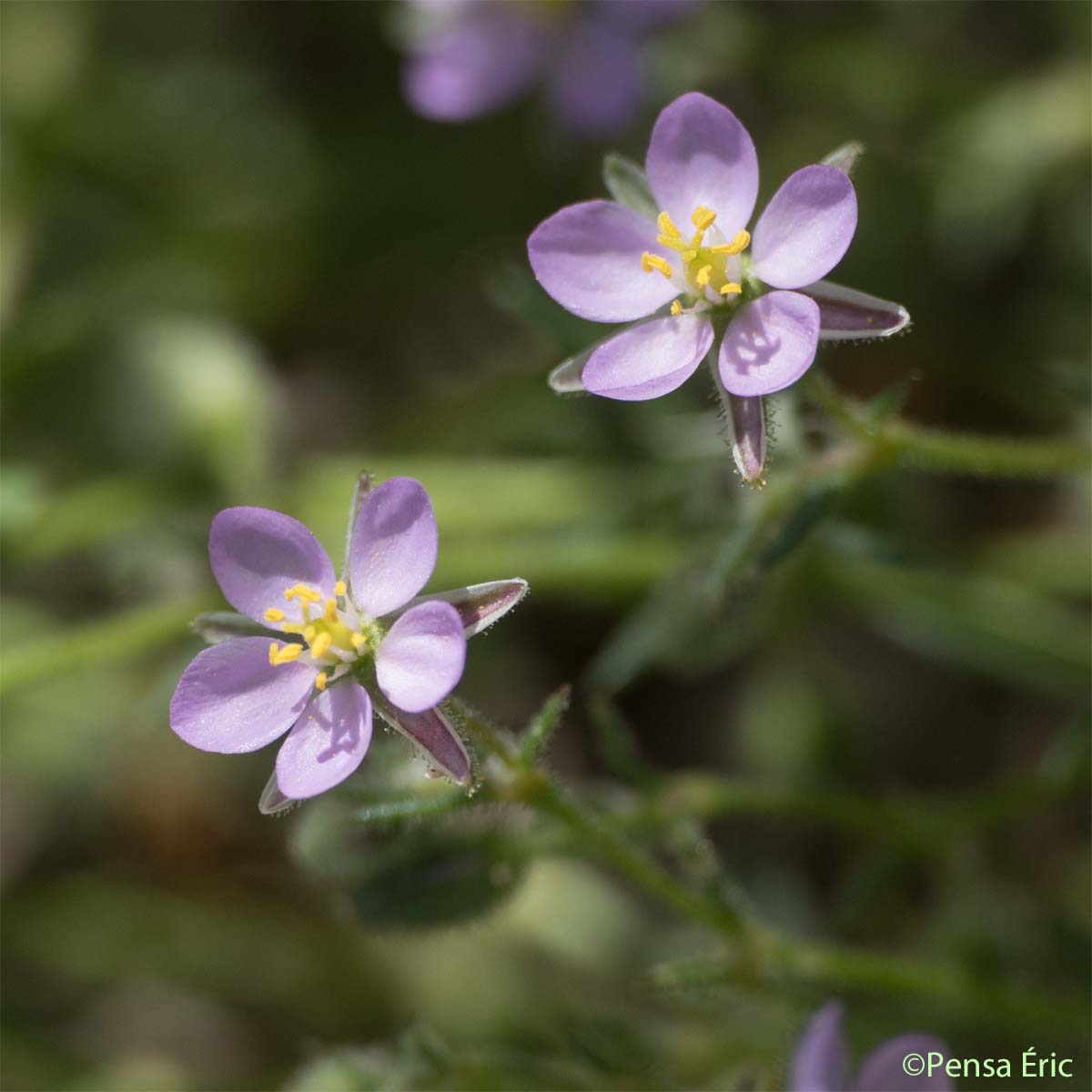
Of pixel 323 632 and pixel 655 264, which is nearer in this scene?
pixel 323 632

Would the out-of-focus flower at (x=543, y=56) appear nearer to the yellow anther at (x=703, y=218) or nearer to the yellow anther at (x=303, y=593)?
the yellow anther at (x=703, y=218)

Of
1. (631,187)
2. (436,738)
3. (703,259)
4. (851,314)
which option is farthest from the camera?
(631,187)

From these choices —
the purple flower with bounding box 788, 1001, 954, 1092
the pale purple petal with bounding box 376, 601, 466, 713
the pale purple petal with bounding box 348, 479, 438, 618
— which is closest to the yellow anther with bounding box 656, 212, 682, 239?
the pale purple petal with bounding box 348, 479, 438, 618

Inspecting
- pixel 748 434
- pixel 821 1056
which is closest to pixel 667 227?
pixel 748 434

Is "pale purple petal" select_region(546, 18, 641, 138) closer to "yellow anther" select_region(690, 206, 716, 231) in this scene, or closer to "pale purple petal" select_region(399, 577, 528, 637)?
"yellow anther" select_region(690, 206, 716, 231)

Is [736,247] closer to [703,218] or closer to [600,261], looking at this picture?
[703,218]

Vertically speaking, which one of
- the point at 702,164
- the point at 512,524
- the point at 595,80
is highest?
the point at 595,80

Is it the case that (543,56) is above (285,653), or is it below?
above

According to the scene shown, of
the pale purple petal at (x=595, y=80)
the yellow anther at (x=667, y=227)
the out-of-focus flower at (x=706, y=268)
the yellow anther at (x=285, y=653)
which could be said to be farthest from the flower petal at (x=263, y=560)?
the pale purple petal at (x=595, y=80)
